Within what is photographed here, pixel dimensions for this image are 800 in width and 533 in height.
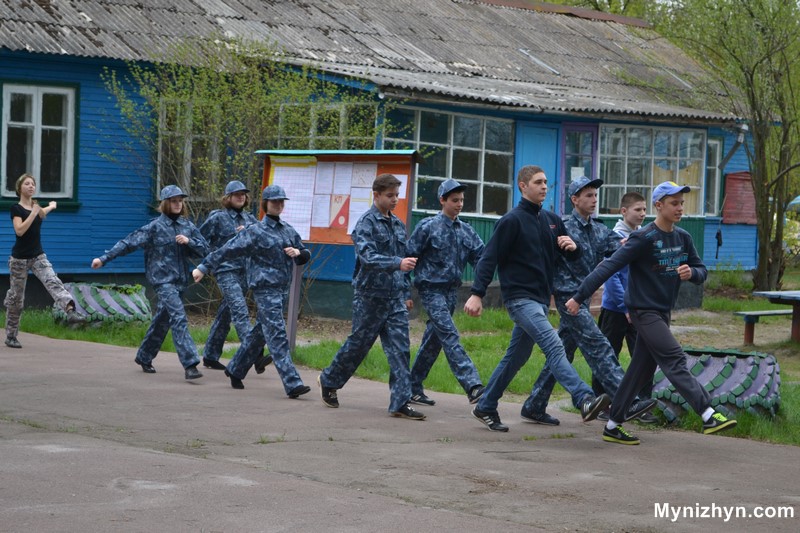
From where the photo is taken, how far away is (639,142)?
2250cm

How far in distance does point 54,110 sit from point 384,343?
9647 mm

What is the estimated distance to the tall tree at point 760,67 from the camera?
21.4 metres

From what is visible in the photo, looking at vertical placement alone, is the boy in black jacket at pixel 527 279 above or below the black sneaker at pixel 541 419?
above

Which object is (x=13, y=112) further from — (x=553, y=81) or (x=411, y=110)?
(x=553, y=81)

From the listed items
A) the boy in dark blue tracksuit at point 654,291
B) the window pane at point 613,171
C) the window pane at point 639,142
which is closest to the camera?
the boy in dark blue tracksuit at point 654,291

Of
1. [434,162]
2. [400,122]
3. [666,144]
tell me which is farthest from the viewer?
[666,144]

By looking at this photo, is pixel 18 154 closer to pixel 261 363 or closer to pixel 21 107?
pixel 21 107

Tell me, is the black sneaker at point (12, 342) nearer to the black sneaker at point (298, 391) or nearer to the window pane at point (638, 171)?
the black sneaker at point (298, 391)

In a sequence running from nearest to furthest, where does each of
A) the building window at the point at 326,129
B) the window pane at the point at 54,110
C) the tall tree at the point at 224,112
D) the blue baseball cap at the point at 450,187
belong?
the blue baseball cap at the point at 450,187, the building window at the point at 326,129, the tall tree at the point at 224,112, the window pane at the point at 54,110

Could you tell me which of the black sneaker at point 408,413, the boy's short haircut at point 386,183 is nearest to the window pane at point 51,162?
the boy's short haircut at point 386,183

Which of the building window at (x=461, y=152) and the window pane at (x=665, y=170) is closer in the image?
the building window at (x=461, y=152)

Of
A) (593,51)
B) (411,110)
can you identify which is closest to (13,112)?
(411,110)

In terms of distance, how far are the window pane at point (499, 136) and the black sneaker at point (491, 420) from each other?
438 inches

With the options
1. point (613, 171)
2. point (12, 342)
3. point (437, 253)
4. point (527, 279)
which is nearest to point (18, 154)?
point (12, 342)
